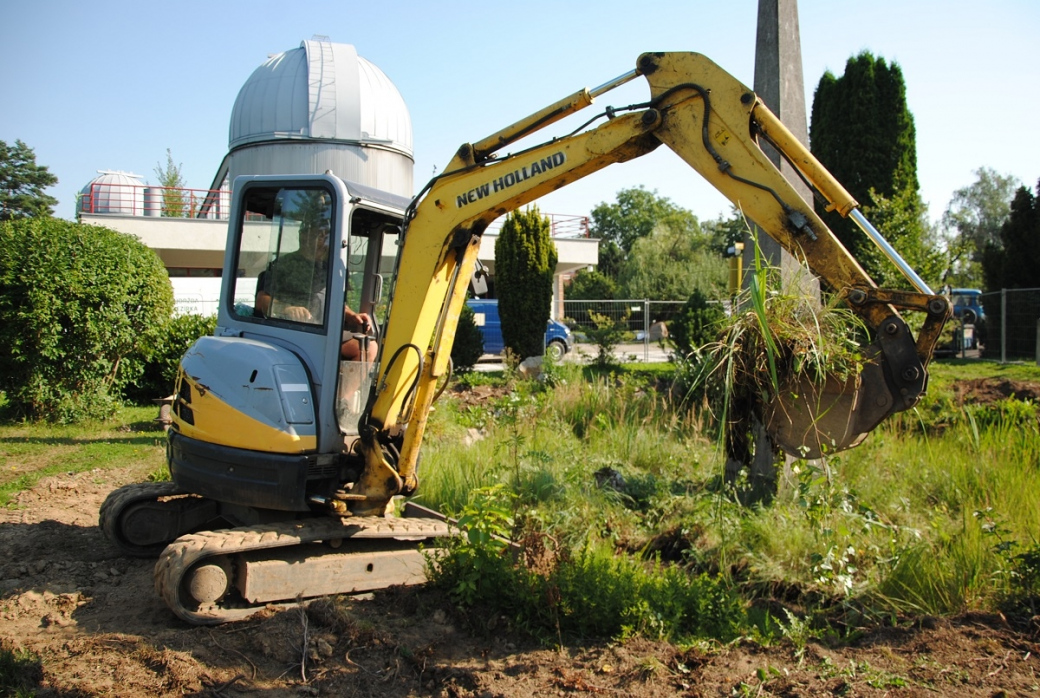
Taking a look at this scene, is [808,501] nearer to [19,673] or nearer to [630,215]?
[19,673]

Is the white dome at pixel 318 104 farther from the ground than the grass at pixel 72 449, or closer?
farther from the ground

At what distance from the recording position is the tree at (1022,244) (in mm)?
21594

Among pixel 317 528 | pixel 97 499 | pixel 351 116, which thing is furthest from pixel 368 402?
pixel 351 116

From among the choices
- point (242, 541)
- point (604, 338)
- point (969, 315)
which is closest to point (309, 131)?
point (604, 338)

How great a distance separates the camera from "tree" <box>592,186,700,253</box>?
7294cm

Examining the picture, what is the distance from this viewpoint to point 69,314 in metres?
10.6

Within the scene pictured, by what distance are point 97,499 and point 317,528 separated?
395 cm

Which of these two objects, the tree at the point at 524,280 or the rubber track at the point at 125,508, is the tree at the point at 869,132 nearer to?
the tree at the point at 524,280

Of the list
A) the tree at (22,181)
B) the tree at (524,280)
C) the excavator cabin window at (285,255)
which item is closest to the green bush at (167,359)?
the tree at (524,280)

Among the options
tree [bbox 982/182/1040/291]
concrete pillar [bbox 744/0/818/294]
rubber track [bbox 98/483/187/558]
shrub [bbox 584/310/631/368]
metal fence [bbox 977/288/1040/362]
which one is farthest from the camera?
tree [bbox 982/182/1040/291]

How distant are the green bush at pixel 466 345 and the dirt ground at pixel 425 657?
10.8 m

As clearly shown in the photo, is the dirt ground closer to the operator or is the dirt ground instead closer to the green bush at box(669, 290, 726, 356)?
the operator

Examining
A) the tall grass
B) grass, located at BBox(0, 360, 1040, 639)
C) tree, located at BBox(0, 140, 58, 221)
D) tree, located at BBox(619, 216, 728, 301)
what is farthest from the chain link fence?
tree, located at BBox(0, 140, 58, 221)

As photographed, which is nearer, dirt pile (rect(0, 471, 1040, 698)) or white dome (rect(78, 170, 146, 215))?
dirt pile (rect(0, 471, 1040, 698))
